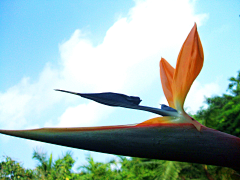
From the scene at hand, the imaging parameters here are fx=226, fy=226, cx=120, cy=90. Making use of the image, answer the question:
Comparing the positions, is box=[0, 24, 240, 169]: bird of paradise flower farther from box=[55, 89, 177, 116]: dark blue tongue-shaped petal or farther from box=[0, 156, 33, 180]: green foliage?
box=[0, 156, 33, 180]: green foliage

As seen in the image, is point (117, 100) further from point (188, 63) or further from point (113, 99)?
point (188, 63)

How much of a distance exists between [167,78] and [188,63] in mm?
155

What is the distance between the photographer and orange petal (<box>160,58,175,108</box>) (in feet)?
2.06

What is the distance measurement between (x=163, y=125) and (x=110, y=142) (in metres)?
0.10

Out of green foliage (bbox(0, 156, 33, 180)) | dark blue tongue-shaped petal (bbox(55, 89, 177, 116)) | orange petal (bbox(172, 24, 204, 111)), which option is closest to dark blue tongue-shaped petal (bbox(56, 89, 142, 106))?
dark blue tongue-shaped petal (bbox(55, 89, 177, 116))

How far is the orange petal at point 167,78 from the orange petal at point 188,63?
0.12 meters

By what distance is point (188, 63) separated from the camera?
19.2 inches

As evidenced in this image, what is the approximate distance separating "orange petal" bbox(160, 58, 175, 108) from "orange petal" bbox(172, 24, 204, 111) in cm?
12

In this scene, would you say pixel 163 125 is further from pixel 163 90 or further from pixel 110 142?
pixel 163 90

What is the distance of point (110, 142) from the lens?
15.8 inches

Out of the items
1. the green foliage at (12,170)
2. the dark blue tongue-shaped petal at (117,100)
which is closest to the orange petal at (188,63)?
the dark blue tongue-shaped petal at (117,100)

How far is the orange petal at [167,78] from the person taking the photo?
2.06 ft

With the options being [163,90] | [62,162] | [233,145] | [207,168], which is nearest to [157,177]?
[207,168]

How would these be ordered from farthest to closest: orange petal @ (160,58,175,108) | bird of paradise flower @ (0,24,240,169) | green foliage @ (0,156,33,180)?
green foliage @ (0,156,33,180) < orange petal @ (160,58,175,108) < bird of paradise flower @ (0,24,240,169)
